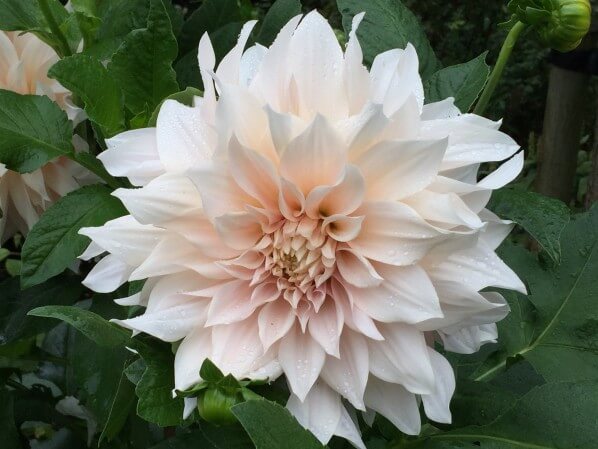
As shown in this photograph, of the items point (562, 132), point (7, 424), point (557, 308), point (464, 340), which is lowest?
point (562, 132)

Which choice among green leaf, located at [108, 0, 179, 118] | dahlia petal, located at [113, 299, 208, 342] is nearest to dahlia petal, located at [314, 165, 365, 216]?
dahlia petal, located at [113, 299, 208, 342]

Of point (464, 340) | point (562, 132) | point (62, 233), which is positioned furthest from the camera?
point (562, 132)

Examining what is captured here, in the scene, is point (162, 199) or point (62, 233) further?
point (62, 233)

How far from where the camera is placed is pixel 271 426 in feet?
1.44

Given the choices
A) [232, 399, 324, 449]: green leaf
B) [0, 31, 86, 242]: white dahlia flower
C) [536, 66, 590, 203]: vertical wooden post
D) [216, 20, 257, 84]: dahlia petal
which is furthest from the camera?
[536, 66, 590, 203]: vertical wooden post

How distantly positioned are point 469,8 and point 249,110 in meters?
2.58

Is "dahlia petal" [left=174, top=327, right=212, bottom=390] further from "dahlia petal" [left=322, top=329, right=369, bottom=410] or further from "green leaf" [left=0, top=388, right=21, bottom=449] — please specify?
"green leaf" [left=0, top=388, right=21, bottom=449]

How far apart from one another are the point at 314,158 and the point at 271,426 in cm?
16

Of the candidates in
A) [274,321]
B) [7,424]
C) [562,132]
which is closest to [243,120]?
[274,321]

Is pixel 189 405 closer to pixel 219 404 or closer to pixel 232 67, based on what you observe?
pixel 219 404

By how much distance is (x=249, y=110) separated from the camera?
0.50 m

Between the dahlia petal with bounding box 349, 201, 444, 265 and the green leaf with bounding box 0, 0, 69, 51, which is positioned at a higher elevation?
the green leaf with bounding box 0, 0, 69, 51

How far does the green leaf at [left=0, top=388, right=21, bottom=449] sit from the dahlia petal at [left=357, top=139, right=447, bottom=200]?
0.58 m

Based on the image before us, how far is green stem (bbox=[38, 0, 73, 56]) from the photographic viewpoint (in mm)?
686
